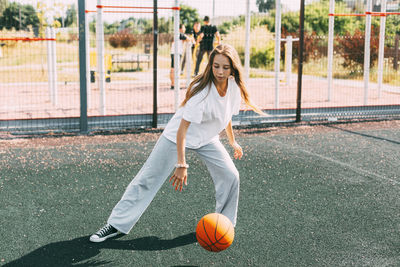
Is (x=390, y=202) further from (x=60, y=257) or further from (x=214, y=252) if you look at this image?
(x=60, y=257)

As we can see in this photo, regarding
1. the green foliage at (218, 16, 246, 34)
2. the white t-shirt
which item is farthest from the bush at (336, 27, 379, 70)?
the white t-shirt

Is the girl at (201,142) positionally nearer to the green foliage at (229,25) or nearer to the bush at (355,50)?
the green foliage at (229,25)

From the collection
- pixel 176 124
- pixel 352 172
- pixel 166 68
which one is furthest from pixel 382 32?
pixel 176 124

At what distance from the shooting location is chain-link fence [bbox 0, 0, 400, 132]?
1006 cm

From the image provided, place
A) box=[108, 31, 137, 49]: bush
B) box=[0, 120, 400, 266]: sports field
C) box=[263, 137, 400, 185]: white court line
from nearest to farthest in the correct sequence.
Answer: box=[0, 120, 400, 266]: sports field
box=[263, 137, 400, 185]: white court line
box=[108, 31, 137, 49]: bush

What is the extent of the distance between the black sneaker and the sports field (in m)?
0.06

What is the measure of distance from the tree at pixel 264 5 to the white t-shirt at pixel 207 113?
7870 mm

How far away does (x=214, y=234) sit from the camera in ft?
13.2

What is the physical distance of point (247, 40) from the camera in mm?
11164

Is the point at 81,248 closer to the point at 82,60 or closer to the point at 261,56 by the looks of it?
the point at 82,60

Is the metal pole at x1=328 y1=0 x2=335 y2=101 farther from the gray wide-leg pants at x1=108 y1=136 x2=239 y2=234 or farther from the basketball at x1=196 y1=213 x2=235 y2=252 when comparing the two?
the basketball at x1=196 y1=213 x2=235 y2=252

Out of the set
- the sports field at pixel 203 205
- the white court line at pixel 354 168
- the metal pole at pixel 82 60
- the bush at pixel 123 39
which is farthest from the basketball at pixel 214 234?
the bush at pixel 123 39

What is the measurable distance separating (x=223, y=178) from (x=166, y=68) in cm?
934

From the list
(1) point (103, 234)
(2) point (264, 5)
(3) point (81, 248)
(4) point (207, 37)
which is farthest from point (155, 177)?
(4) point (207, 37)
